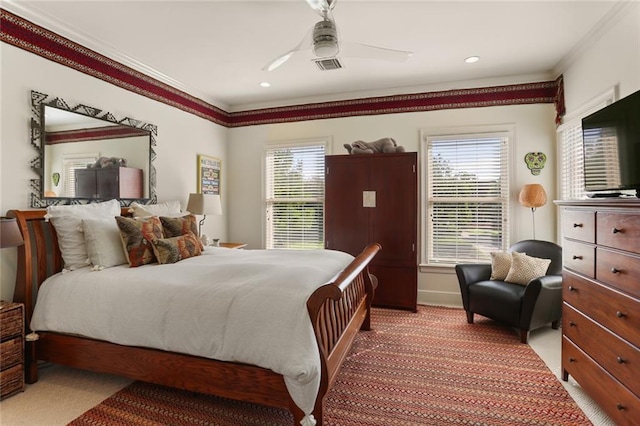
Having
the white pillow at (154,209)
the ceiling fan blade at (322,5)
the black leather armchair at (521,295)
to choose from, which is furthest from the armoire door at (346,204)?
the ceiling fan blade at (322,5)

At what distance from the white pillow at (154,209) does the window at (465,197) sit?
9.80 ft

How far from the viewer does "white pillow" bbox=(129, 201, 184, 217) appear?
3.12 meters

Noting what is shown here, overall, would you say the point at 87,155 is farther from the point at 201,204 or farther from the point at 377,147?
the point at 377,147

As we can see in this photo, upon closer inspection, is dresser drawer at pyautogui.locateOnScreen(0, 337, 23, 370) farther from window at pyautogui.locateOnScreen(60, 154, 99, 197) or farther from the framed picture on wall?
the framed picture on wall

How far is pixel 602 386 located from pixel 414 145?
308cm

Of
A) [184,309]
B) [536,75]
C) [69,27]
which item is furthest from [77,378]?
[536,75]

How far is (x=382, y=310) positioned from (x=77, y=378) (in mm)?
2892

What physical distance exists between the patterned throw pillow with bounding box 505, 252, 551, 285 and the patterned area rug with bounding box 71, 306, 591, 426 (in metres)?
0.62

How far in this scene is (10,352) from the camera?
2119mm

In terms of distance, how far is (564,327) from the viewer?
7.41 feet

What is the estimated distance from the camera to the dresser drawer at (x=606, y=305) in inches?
62.9

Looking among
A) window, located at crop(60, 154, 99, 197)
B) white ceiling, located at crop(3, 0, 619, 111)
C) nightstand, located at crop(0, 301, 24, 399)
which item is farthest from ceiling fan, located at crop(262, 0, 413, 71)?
nightstand, located at crop(0, 301, 24, 399)

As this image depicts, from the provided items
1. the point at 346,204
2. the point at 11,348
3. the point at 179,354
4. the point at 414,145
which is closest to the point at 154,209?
the point at 11,348

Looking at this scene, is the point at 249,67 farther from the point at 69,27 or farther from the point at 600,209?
the point at 600,209
